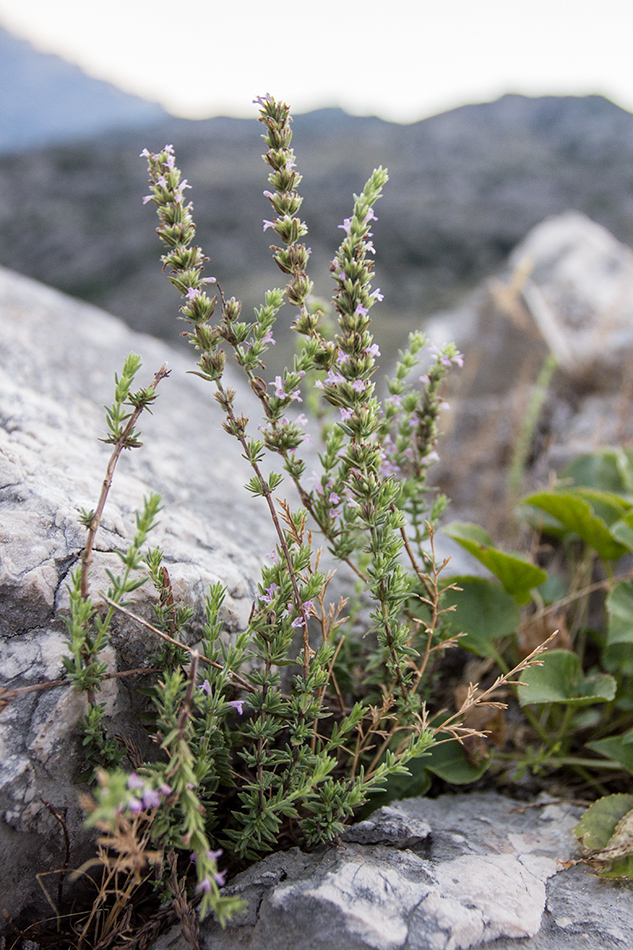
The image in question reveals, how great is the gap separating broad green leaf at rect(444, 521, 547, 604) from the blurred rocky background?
1623cm

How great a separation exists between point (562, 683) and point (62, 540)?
4.78 feet

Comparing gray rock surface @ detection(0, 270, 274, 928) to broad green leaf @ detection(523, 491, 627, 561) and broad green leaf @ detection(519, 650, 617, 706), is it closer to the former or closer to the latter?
broad green leaf @ detection(519, 650, 617, 706)

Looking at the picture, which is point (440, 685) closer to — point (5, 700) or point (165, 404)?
point (5, 700)

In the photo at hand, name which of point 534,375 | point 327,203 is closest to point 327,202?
point 327,203

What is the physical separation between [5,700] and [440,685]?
145 centimetres

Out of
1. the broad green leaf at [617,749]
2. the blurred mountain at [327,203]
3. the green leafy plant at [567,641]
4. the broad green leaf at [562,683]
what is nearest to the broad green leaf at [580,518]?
the green leafy plant at [567,641]

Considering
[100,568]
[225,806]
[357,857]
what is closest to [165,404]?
[100,568]

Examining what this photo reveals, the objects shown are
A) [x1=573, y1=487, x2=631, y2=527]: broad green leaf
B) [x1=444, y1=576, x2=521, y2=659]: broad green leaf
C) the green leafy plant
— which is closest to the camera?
the green leafy plant

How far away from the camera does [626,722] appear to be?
6.48 feet

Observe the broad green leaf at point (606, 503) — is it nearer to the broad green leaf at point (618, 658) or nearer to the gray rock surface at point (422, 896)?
the broad green leaf at point (618, 658)

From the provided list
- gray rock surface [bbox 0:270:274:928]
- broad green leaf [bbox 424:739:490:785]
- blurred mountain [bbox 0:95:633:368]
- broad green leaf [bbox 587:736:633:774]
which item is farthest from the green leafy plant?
blurred mountain [bbox 0:95:633:368]

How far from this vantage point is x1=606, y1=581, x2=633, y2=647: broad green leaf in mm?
1751

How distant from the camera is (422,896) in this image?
115cm

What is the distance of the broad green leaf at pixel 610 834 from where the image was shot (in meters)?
1.29
